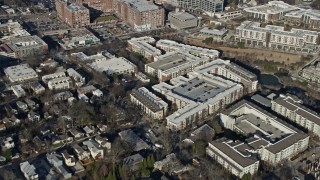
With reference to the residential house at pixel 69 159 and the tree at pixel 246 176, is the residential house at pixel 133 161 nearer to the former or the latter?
the residential house at pixel 69 159

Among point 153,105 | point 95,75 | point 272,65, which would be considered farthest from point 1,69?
point 272,65

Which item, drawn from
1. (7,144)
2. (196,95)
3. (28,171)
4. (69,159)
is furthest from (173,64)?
(28,171)

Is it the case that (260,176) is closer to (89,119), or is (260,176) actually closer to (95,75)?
(89,119)

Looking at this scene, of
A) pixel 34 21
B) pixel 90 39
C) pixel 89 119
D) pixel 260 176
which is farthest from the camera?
pixel 34 21

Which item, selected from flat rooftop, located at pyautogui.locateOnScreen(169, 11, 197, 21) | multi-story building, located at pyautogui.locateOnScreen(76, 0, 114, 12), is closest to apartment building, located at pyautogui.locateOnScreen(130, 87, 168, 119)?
flat rooftop, located at pyautogui.locateOnScreen(169, 11, 197, 21)

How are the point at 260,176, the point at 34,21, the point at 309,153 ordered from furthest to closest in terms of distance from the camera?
the point at 34,21 < the point at 309,153 < the point at 260,176

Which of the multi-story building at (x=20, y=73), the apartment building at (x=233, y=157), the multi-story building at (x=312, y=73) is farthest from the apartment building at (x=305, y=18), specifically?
the multi-story building at (x=20, y=73)
